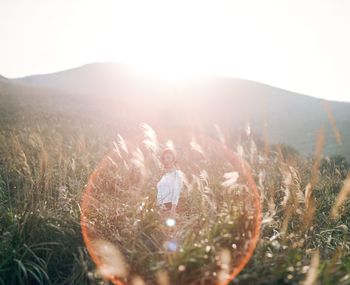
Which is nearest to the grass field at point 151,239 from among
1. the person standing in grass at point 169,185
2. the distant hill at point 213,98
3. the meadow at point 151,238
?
the meadow at point 151,238

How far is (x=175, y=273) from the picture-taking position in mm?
3428

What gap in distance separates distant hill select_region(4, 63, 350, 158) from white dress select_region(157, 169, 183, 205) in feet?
148

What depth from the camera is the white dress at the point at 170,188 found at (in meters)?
6.05

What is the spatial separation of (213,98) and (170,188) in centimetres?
7680

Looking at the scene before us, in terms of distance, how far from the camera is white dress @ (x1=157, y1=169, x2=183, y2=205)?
6.05m

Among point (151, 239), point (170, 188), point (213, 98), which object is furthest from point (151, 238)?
point (213, 98)

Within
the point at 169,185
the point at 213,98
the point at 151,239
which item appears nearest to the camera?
the point at 151,239

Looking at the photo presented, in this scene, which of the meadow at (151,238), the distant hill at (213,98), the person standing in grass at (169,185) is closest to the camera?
the meadow at (151,238)

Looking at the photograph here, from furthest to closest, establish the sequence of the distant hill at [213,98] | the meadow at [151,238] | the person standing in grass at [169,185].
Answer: the distant hill at [213,98], the person standing in grass at [169,185], the meadow at [151,238]

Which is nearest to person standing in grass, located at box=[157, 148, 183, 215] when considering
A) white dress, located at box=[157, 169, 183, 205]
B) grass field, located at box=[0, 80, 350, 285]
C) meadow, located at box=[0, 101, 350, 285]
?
white dress, located at box=[157, 169, 183, 205]

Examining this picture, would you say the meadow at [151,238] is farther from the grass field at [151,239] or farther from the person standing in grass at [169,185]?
the person standing in grass at [169,185]

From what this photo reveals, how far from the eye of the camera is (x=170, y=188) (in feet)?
20.6

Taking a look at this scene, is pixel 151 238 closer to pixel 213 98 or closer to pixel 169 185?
pixel 169 185

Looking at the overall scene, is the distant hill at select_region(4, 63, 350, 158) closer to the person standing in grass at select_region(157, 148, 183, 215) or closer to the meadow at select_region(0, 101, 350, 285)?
the person standing in grass at select_region(157, 148, 183, 215)
